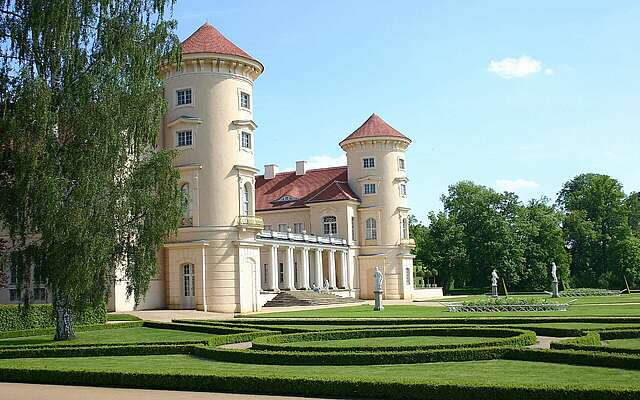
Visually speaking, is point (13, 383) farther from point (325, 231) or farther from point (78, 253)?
point (325, 231)

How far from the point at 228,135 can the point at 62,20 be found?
70.8 ft

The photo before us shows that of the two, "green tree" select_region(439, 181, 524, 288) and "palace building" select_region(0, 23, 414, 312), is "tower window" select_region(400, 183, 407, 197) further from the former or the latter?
"palace building" select_region(0, 23, 414, 312)

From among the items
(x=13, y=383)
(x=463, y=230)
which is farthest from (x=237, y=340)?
(x=463, y=230)

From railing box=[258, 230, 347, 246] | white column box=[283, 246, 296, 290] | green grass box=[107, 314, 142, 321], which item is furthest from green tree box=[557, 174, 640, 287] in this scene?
green grass box=[107, 314, 142, 321]

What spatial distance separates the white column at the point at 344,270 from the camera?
6334 cm

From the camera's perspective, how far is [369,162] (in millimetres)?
64625

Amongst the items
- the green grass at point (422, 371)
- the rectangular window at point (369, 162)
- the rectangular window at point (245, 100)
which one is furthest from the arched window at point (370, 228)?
the green grass at point (422, 371)

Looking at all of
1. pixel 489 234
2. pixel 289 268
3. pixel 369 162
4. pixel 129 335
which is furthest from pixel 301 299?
pixel 489 234

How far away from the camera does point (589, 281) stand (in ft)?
271

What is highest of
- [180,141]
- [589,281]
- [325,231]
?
[180,141]

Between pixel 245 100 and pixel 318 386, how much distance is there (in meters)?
34.3

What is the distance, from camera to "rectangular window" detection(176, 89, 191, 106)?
4444cm

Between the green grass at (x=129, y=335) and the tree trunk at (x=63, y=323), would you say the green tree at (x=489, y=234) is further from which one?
the tree trunk at (x=63, y=323)

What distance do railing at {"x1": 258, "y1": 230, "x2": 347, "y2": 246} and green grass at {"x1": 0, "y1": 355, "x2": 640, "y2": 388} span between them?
34201mm
